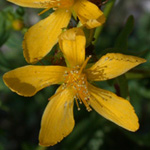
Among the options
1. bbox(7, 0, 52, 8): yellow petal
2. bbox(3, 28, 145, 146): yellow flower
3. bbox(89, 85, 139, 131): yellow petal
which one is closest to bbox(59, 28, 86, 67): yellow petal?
bbox(3, 28, 145, 146): yellow flower

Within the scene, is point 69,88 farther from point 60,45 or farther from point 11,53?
point 11,53

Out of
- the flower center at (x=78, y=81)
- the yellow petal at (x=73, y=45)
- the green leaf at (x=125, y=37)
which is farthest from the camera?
the green leaf at (x=125, y=37)

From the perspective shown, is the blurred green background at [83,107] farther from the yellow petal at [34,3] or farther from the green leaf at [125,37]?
the yellow petal at [34,3]

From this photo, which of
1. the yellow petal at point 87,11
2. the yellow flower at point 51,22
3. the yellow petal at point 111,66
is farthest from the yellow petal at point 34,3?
the yellow petal at point 111,66

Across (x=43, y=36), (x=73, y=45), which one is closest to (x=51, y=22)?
(x=43, y=36)

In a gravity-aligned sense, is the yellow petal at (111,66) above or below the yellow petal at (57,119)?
above


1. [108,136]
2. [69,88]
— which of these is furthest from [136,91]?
[69,88]
